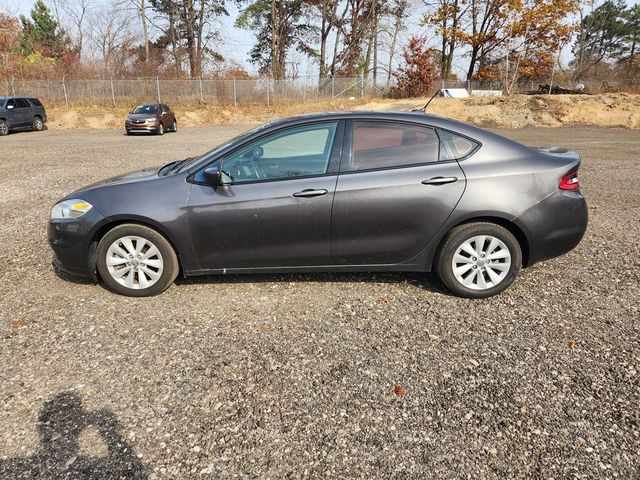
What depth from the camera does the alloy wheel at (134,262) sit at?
377 centimetres

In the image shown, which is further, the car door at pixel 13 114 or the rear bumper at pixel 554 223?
the car door at pixel 13 114

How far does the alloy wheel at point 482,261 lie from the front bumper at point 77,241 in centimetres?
309

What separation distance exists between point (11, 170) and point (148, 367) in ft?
35.2

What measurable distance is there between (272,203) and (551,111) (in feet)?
95.2

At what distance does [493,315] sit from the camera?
358cm

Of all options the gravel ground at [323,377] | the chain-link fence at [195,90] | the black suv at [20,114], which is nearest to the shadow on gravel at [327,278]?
the gravel ground at [323,377]

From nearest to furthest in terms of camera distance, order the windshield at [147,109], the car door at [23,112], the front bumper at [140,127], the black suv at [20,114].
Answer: the black suv at [20,114]
the car door at [23,112]
the front bumper at [140,127]
the windshield at [147,109]

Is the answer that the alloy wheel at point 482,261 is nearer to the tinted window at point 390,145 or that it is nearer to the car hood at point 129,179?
the tinted window at point 390,145

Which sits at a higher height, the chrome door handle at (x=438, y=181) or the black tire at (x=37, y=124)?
the black tire at (x=37, y=124)

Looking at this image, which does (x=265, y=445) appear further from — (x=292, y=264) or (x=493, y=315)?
(x=493, y=315)

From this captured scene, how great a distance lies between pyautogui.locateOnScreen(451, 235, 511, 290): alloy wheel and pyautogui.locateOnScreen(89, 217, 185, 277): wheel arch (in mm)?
2429

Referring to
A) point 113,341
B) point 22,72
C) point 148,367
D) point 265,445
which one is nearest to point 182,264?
point 113,341

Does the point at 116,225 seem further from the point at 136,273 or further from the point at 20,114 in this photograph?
the point at 20,114

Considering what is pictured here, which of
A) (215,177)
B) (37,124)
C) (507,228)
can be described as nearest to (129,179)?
(215,177)
